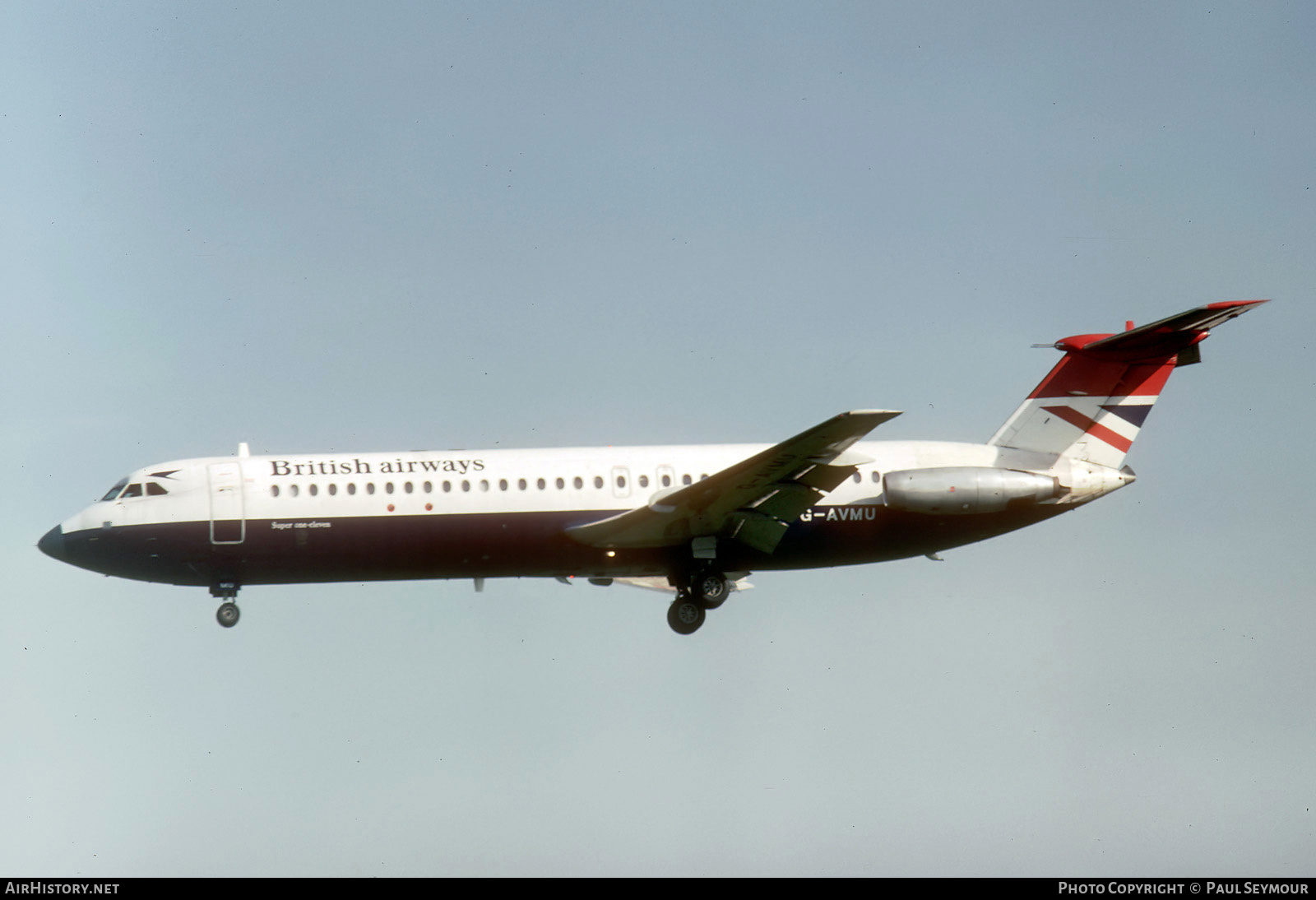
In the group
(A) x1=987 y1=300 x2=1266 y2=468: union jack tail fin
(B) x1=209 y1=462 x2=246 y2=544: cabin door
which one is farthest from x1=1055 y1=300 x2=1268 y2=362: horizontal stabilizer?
(B) x1=209 y1=462 x2=246 y2=544: cabin door

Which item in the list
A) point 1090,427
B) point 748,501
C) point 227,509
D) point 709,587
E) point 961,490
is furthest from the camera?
point 1090,427

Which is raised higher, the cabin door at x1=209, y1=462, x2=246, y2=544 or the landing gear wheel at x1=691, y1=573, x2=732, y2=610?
the cabin door at x1=209, y1=462, x2=246, y2=544

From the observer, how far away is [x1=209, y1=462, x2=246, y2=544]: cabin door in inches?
1345

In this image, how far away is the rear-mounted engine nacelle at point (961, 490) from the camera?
1344 inches

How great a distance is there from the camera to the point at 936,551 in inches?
1425

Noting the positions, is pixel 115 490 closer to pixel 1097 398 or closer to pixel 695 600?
pixel 695 600

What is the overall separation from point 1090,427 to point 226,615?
21.3m

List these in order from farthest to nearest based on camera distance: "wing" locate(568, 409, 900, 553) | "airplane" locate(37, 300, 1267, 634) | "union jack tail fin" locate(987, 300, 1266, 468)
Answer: "union jack tail fin" locate(987, 300, 1266, 468), "airplane" locate(37, 300, 1267, 634), "wing" locate(568, 409, 900, 553)

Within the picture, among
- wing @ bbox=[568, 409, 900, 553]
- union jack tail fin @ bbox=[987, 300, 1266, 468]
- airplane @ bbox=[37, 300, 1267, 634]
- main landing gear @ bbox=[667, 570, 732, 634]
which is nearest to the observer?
wing @ bbox=[568, 409, 900, 553]

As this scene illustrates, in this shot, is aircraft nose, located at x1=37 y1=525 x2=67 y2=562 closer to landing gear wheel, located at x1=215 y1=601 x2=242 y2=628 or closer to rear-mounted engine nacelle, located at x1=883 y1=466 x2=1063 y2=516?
landing gear wheel, located at x1=215 y1=601 x2=242 y2=628

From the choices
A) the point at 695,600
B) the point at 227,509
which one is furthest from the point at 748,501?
the point at 227,509

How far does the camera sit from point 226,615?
3478cm

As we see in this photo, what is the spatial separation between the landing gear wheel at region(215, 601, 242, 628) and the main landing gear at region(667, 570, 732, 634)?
10276mm

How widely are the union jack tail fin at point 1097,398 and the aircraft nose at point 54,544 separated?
2241cm
